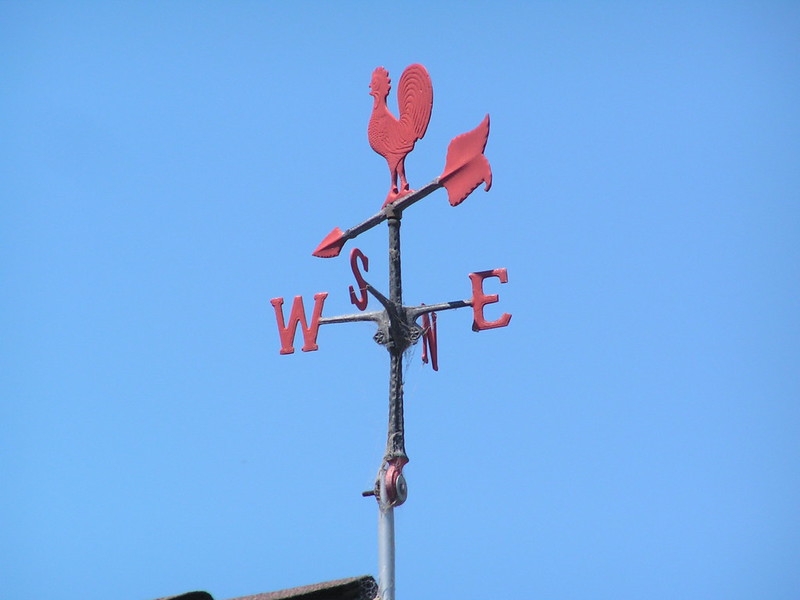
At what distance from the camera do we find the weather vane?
13.3 meters

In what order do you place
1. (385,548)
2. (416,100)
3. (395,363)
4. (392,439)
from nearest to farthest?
(385,548), (392,439), (395,363), (416,100)

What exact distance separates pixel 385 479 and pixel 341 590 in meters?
1.05

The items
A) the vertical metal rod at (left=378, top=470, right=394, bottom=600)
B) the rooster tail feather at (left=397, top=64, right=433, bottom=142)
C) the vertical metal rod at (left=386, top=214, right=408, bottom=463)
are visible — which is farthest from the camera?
the rooster tail feather at (left=397, top=64, right=433, bottom=142)

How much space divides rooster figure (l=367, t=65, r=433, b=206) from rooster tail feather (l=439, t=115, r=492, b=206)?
55cm

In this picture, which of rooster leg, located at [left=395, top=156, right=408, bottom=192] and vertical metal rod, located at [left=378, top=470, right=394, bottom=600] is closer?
vertical metal rod, located at [left=378, top=470, right=394, bottom=600]

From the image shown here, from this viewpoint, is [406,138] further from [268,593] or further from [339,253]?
[268,593]

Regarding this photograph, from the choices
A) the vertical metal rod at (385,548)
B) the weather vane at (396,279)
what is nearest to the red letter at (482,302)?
the weather vane at (396,279)

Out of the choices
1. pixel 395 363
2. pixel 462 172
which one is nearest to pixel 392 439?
pixel 395 363

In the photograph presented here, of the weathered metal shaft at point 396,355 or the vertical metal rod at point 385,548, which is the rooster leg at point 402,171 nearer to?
the weathered metal shaft at point 396,355

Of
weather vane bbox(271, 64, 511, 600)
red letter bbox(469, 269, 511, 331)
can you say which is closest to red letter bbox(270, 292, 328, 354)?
weather vane bbox(271, 64, 511, 600)

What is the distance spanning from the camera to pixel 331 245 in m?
14.9

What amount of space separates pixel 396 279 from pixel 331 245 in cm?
118

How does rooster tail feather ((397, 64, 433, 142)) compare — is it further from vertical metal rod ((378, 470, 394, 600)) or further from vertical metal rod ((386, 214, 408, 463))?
vertical metal rod ((378, 470, 394, 600))

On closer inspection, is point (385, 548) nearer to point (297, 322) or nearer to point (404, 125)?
point (297, 322)
